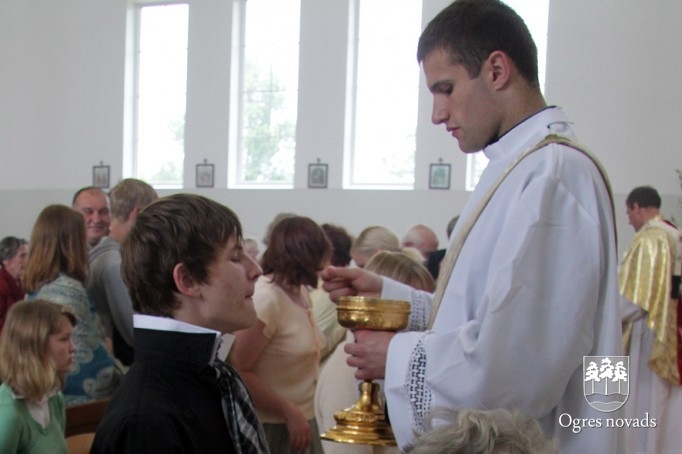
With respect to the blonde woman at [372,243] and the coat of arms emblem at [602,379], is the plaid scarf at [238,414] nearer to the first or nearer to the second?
the coat of arms emblem at [602,379]

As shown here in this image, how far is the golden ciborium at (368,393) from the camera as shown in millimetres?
2236

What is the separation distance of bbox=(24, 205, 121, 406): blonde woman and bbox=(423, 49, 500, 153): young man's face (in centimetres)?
271

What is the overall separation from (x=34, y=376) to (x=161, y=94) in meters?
13.6

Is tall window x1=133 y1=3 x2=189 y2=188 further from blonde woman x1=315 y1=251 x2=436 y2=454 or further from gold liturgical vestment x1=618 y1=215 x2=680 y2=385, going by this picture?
blonde woman x1=315 y1=251 x2=436 y2=454

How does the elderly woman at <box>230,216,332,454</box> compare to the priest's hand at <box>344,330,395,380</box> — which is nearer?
the priest's hand at <box>344,330,395,380</box>

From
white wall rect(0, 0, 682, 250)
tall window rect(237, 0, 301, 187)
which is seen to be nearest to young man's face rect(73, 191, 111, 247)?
white wall rect(0, 0, 682, 250)

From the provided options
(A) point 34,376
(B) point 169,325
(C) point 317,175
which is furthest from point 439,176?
(B) point 169,325

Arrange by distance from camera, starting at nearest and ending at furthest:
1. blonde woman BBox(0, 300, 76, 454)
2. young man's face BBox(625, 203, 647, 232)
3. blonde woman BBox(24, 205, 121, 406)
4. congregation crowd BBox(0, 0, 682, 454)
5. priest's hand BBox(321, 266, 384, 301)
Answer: congregation crowd BBox(0, 0, 682, 454) → priest's hand BBox(321, 266, 384, 301) → blonde woman BBox(0, 300, 76, 454) → blonde woman BBox(24, 205, 121, 406) → young man's face BBox(625, 203, 647, 232)

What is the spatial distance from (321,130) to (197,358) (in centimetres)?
1303

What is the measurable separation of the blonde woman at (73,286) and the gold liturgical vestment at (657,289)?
4.52 m

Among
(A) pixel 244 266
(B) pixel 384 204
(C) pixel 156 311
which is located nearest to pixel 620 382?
(A) pixel 244 266

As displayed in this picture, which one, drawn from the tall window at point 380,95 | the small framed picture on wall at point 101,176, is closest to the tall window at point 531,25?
the tall window at point 380,95

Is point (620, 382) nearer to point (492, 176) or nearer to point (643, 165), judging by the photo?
point (492, 176)

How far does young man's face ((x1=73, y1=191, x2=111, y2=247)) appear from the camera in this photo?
567 centimetres
